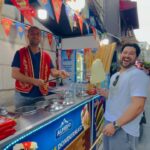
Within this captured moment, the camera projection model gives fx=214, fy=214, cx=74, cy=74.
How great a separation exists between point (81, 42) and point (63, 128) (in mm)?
2958

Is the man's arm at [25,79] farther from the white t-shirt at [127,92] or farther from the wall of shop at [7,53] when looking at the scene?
the wall of shop at [7,53]

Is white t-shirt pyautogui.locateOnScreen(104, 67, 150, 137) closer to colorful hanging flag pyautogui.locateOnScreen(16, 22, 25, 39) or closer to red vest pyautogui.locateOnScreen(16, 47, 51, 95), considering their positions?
red vest pyautogui.locateOnScreen(16, 47, 51, 95)

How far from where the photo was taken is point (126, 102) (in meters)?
2.18

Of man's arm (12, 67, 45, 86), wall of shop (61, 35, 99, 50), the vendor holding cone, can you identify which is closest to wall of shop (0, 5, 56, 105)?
wall of shop (61, 35, 99, 50)

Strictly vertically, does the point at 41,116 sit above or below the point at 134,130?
above

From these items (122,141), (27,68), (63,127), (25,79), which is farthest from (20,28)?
(122,141)

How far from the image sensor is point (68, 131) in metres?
2.56

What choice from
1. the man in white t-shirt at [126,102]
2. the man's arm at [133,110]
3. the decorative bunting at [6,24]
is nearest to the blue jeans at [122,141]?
the man in white t-shirt at [126,102]

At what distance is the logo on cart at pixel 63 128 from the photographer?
2.29 meters

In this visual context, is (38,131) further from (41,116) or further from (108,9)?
(108,9)

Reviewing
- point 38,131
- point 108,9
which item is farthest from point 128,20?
point 38,131

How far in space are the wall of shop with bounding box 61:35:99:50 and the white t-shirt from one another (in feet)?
8.24

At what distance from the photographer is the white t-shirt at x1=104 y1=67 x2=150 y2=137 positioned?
6.65 feet

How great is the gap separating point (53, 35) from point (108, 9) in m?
8.02
